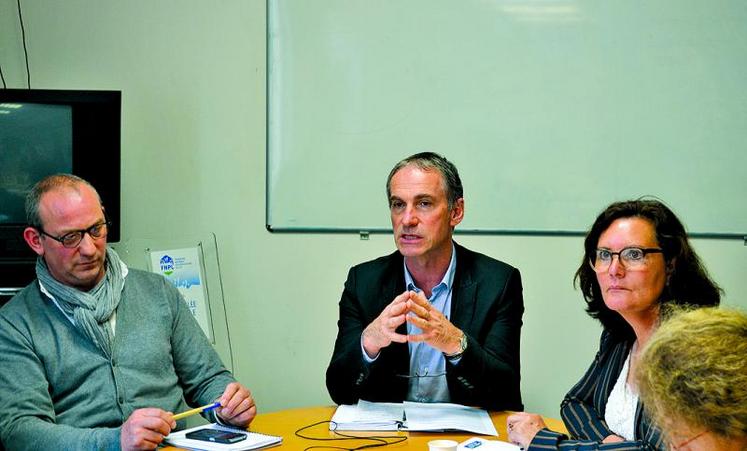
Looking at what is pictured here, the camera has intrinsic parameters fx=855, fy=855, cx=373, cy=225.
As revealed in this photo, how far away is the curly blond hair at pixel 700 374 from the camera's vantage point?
1215mm

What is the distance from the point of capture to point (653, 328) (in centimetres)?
232

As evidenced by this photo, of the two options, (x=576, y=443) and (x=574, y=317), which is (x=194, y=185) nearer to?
(x=574, y=317)

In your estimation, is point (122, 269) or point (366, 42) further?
point (366, 42)

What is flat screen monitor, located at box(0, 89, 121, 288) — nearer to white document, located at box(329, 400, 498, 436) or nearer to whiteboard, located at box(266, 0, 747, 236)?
whiteboard, located at box(266, 0, 747, 236)

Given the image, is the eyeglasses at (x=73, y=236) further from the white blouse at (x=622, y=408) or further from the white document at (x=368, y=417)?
the white blouse at (x=622, y=408)

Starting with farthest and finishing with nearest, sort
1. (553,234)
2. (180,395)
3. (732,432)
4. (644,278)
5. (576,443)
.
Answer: (553,234) < (180,395) < (644,278) < (576,443) < (732,432)

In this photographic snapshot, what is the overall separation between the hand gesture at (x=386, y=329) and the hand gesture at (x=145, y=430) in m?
0.67

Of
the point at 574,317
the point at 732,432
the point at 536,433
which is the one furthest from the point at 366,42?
the point at 732,432

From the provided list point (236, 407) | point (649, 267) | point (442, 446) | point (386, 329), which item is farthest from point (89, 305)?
point (649, 267)

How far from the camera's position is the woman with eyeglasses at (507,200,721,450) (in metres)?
2.29

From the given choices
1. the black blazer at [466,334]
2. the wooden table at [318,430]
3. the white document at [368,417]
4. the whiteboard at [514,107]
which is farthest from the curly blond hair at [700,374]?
the whiteboard at [514,107]

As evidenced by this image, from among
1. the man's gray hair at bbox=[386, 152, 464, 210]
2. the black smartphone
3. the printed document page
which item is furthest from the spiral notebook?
the man's gray hair at bbox=[386, 152, 464, 210]

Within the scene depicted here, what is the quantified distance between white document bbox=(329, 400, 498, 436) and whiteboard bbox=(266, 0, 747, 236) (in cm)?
125

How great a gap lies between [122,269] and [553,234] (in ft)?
6.01
